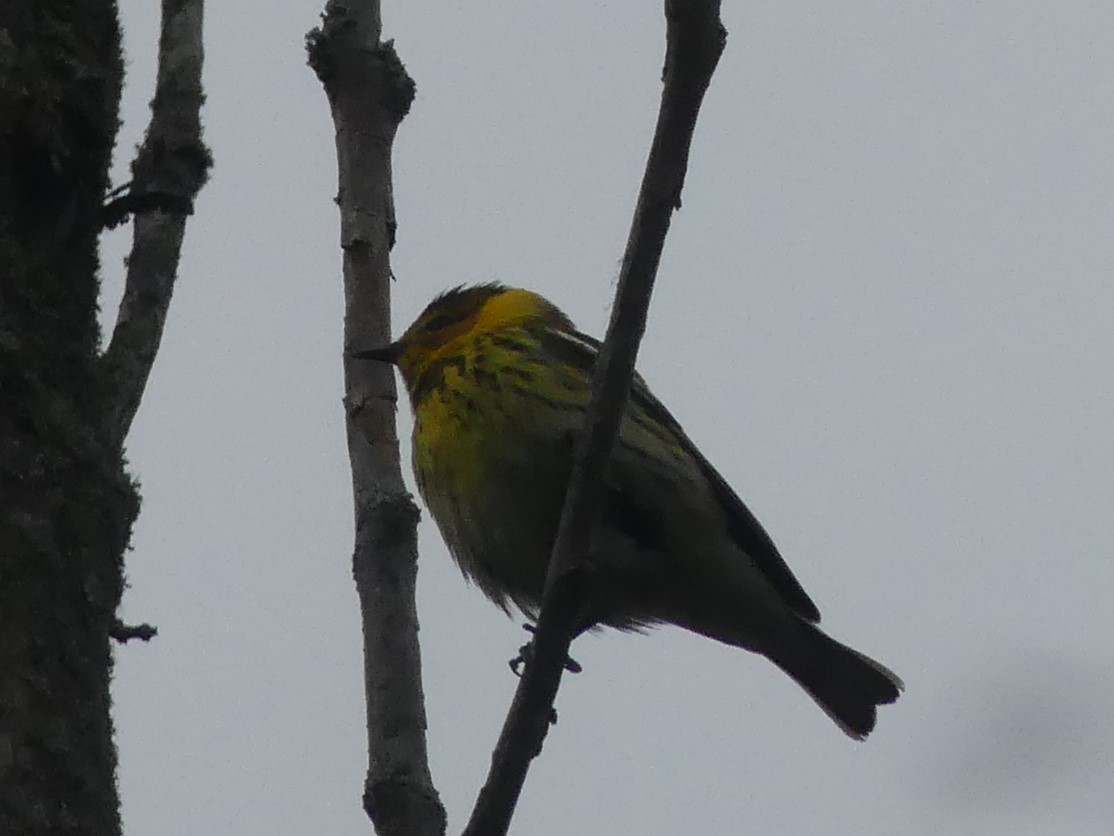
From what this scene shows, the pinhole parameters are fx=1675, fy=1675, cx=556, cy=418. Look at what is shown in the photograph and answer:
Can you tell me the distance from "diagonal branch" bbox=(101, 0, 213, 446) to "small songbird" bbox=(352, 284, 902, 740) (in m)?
0.92

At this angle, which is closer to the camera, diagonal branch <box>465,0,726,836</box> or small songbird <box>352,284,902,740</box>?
diagonal branch <box>465,0,726,836</box>

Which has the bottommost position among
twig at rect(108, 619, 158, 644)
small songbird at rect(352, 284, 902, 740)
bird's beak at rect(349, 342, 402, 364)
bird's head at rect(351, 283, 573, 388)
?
twig at rect(108, 619, 158, 644)

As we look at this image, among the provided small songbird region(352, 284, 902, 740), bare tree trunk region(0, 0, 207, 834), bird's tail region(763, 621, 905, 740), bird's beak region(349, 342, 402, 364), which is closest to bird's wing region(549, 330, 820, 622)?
small songbird region(352, 284, 902, 740)

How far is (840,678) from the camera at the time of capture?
5.06 meters

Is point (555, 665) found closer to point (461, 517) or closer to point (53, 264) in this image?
point (53, 264)

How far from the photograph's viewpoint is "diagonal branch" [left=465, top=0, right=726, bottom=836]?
2.26 metres

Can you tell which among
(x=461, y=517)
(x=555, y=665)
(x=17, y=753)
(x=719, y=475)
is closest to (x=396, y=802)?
(x=555, y=665)

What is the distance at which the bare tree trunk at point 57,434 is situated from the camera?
2.33 m

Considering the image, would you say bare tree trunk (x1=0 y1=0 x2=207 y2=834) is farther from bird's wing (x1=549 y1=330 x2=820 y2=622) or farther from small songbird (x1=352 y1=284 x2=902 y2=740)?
bird's wing (x1=549 y1=330 x2=820 y2=622)

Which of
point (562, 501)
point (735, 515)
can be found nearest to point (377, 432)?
point (562, 501)

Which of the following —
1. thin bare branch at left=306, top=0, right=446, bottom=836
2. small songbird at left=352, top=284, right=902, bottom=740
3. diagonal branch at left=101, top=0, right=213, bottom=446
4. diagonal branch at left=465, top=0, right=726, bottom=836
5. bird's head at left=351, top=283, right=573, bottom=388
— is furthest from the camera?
bird's head at left=351, top=283, right=573, bottom=388

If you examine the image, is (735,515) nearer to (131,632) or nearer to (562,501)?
(562,501)

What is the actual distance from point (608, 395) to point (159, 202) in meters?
1.23

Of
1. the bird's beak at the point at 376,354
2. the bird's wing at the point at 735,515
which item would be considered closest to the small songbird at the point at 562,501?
the bird's wing at the point at 735,515
